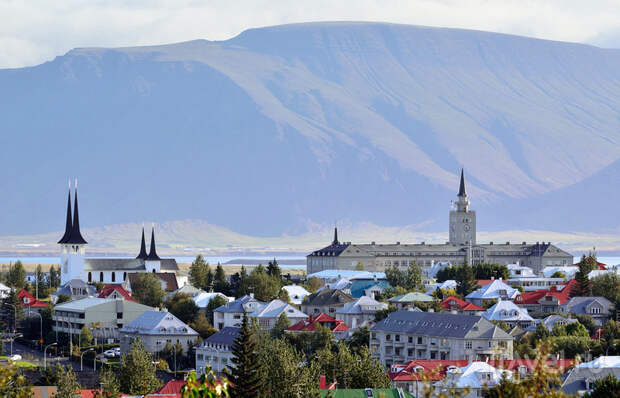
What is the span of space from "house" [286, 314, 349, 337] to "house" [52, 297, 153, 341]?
19.0m

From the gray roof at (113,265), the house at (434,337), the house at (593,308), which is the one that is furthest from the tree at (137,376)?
the gray roof at (113,265)

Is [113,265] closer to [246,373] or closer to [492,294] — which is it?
[492,294]

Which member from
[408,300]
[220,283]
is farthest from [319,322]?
[220,283]

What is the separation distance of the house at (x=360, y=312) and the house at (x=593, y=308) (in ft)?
52.2

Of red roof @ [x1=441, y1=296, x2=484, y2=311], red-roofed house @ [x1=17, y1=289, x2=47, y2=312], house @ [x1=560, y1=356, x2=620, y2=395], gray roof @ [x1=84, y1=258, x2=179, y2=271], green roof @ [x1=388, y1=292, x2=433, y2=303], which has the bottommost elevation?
house @ [x1=560, y1=356, x2=620, y2=395]

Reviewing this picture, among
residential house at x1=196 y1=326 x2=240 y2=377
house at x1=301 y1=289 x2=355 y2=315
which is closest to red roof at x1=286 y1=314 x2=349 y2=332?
residential house at x1=196 y1=326 x2=240 y2=377

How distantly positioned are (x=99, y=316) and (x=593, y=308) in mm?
43792

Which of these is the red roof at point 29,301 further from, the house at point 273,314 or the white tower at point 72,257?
the white tower at point 72,257

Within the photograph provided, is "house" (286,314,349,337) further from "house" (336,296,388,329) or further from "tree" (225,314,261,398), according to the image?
"tree" (225,314,261,398)

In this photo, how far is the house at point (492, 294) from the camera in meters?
130

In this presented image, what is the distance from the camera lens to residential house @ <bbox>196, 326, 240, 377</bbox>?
3920 inches

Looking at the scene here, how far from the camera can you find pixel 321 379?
69.8 m

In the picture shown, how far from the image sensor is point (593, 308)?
117m

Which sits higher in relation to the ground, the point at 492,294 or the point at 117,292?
the point at 492,294
